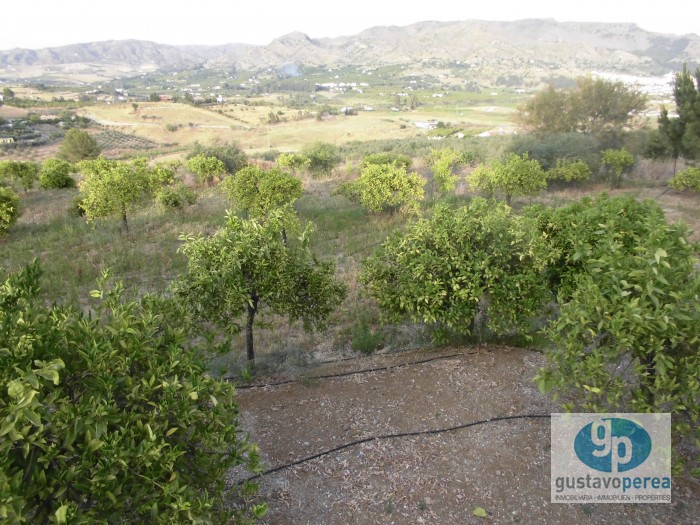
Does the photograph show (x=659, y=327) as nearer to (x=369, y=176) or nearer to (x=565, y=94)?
(x=369, y=176)

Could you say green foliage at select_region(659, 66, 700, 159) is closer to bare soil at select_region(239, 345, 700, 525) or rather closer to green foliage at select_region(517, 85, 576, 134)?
green foliage at select_region(517, 85, 576, 134)

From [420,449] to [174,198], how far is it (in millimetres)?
14664

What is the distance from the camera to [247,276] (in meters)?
5.80

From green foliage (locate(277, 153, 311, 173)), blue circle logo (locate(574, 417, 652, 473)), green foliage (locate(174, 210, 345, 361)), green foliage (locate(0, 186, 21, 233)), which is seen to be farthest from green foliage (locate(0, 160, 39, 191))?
blue circle logo (locate(574, 417, 652, 473))

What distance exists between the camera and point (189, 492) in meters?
2.70

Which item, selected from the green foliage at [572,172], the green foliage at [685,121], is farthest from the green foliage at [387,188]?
the green foliage at [685,121]

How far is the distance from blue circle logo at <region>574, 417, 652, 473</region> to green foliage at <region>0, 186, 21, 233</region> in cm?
1645

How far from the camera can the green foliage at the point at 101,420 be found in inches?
90.1

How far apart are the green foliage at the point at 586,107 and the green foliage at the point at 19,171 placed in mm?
29990

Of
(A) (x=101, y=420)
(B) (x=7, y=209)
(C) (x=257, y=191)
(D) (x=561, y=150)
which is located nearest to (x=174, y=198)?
(C) (x=257, y=191)

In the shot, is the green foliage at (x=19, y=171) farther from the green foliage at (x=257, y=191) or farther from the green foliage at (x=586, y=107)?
the green foliage at (x=586, y=107)

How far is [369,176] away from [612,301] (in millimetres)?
12105

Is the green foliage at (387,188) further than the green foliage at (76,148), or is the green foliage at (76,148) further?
the green foliage at (76,148)

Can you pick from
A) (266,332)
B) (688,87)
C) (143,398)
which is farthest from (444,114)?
(143,398)
